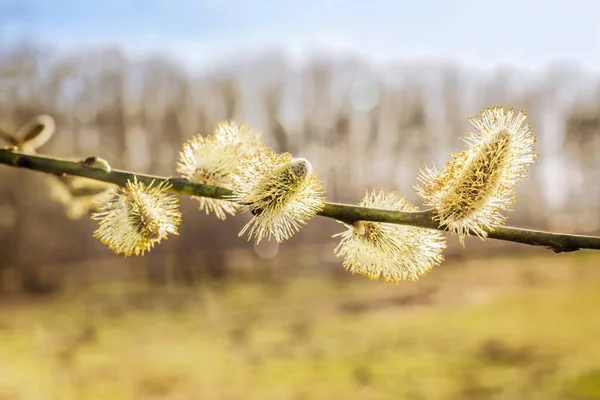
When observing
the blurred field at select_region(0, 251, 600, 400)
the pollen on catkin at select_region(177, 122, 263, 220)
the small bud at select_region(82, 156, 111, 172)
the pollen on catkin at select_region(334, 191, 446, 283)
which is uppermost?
the pollen on catkin at select_region(177, 122, 263, 220)

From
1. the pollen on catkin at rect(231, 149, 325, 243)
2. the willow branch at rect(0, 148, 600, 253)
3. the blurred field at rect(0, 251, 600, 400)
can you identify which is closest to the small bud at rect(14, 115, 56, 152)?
the willow branch at rect(0, 148, 600, 253)

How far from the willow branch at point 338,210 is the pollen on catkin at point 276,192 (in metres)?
0.06

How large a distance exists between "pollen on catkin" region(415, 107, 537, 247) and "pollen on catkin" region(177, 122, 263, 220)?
0.43 metres

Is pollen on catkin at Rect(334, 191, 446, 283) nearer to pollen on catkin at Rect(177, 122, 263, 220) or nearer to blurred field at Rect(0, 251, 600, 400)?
pollen on catkin at Rect(177, 122, 263, 220)

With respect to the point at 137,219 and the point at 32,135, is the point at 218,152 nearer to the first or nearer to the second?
the point at 137,219

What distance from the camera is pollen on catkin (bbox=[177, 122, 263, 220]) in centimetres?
132

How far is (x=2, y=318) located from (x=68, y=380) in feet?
18.4

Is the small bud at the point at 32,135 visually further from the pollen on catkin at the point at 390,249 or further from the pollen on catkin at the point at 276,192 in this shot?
the pollen on catkin at the point at 390,249

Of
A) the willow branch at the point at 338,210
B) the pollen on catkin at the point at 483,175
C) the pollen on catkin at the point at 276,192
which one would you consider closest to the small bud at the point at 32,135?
the willow branch at the point at 338,210

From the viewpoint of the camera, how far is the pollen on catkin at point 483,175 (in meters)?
1.11

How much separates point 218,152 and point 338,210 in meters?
0.44

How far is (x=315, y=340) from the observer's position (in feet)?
36.7

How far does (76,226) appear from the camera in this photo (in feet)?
65.8

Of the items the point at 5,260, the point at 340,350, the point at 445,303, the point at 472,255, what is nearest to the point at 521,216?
the point at 472,255
